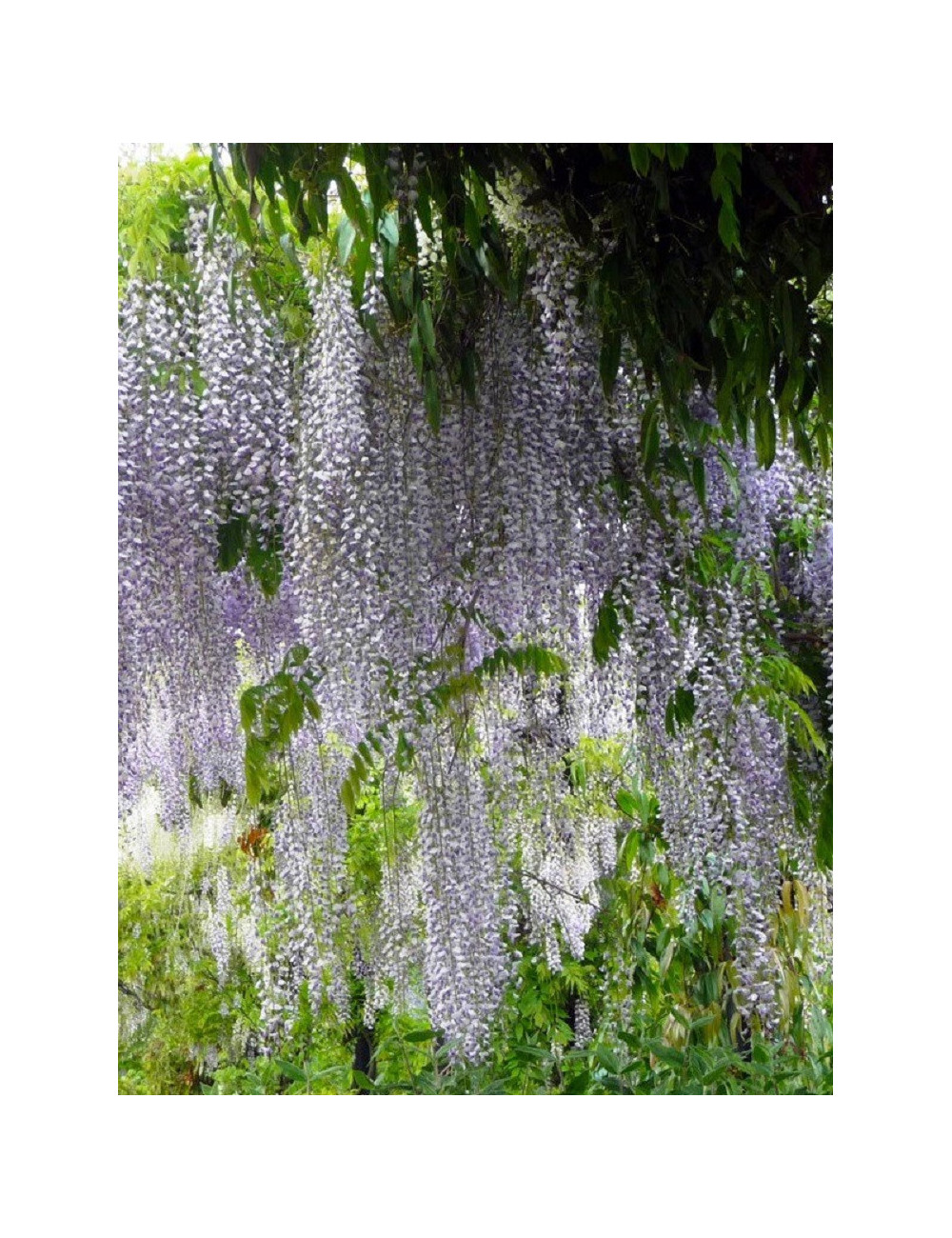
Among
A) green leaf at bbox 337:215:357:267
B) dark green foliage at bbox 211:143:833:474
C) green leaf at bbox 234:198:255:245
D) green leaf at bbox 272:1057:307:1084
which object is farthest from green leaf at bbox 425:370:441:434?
green leaf at bbox 272:1057:307:1084

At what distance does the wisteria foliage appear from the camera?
6.75ft

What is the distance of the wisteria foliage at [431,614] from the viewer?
206 cm

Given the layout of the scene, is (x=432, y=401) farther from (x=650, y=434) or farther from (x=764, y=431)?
(x=764, y=431)

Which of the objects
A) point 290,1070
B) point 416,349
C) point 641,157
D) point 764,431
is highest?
point 641,157

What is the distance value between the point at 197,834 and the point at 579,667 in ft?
2.86

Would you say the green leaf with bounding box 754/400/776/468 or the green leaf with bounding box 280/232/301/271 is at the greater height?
the green leaf with bounding box 280/232/301/271

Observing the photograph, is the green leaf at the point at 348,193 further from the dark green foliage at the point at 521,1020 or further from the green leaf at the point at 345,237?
the dark green foliage at the point at 521,1020

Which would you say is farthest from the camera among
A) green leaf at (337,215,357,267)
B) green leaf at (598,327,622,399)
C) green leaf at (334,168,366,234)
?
green leaf at (598,327,622,399)

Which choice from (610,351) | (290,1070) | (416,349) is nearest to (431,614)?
(416,349)

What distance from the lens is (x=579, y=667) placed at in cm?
215

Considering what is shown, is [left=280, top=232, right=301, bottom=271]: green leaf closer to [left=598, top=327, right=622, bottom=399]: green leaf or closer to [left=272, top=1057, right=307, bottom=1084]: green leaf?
[left=598, top=327, right=622, bottom=399]: green leaf

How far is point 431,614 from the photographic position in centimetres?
208

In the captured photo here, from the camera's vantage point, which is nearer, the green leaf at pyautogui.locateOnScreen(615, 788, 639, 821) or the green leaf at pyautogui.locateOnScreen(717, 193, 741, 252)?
the green leaf at pyautogui.locateOnScreen(717, 193, 741, 252)
